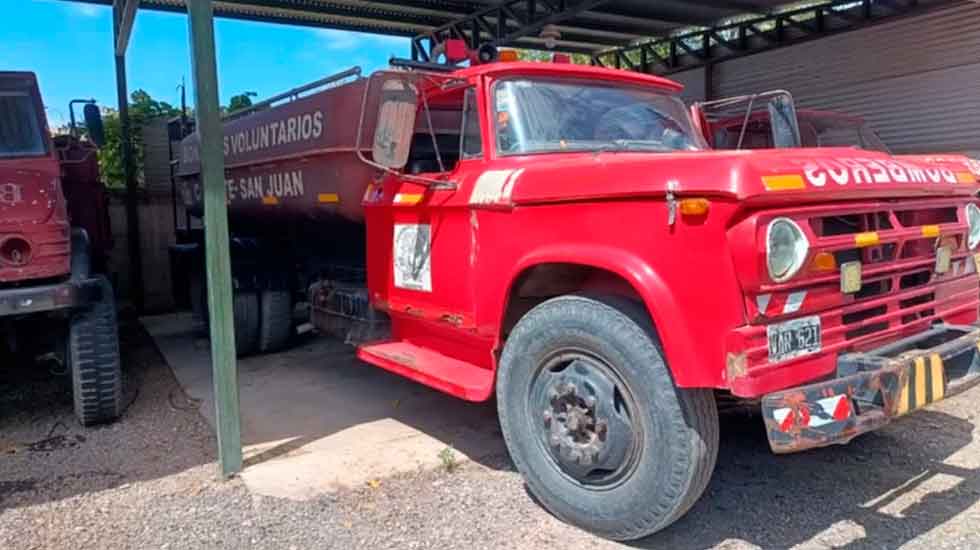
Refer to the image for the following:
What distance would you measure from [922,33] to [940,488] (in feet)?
28.9

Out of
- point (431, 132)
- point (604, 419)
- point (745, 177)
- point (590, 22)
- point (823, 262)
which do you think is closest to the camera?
point (745, 177)

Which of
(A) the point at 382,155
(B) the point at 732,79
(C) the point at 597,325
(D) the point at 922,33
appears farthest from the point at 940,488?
(B) the point at 732,79

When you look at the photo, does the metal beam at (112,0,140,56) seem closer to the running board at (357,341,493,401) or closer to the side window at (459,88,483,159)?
the side window at (459,88,483,159)

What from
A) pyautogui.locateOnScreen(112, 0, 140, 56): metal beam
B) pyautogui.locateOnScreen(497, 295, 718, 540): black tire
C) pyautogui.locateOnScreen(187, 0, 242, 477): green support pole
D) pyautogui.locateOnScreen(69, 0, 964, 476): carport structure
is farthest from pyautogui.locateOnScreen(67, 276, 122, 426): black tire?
pyautogui.locateOnScreen(69, 0, 964, 476): carport structure

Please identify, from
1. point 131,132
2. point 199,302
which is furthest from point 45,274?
point 131,132

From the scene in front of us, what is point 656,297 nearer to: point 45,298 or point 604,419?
point 604,419

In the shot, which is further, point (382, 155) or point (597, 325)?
point (382, 155)

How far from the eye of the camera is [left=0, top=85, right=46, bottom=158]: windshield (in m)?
5.32

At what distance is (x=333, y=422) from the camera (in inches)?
201

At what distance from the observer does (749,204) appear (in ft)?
8.94

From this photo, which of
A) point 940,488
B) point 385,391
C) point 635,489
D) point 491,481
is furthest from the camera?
point 385,391

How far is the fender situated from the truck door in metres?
0.97

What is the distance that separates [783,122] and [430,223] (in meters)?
2.86

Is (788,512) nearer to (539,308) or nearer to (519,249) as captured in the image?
(539,308)
